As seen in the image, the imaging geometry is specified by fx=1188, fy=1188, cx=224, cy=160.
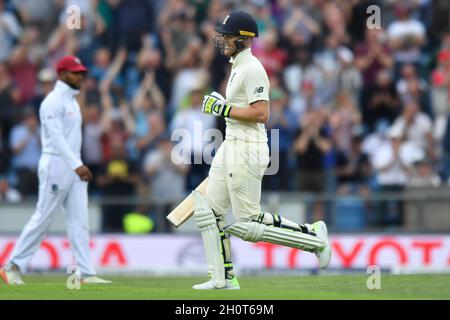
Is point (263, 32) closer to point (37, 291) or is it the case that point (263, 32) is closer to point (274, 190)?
point (274, 190)

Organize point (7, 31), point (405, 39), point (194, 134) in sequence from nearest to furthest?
point (194, 134), point (405, 39), point (7, 31)

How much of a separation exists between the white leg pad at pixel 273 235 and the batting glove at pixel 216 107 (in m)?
1.14

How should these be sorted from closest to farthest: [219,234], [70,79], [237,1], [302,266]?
[219,234] → [70,79] → [302,266] → [237,1]

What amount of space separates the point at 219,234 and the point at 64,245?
805 centimetres

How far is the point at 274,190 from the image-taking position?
67.1ft

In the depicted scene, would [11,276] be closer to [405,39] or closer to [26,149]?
[26,149]

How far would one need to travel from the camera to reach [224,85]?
71.7 feet

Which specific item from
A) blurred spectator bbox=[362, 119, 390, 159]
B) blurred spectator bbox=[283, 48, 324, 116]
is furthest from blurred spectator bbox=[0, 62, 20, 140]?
blurred spectator bbox=[362, 119, 390, 159]

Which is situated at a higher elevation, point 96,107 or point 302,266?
point 96,107

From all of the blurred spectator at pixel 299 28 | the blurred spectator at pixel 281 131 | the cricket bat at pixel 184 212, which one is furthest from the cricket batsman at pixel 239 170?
the blurred spectator at pixel 299 28

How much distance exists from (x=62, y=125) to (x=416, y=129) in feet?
27.6

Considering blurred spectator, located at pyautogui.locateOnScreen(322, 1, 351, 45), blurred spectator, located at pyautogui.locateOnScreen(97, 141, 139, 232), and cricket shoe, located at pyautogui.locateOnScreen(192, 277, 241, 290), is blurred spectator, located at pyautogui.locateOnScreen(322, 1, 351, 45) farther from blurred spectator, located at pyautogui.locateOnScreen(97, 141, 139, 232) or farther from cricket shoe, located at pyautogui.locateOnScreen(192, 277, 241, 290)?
cricket shoe, located at pyautogui.locateOnScreen(192, 277, 241, 290)

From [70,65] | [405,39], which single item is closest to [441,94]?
[405,39]
